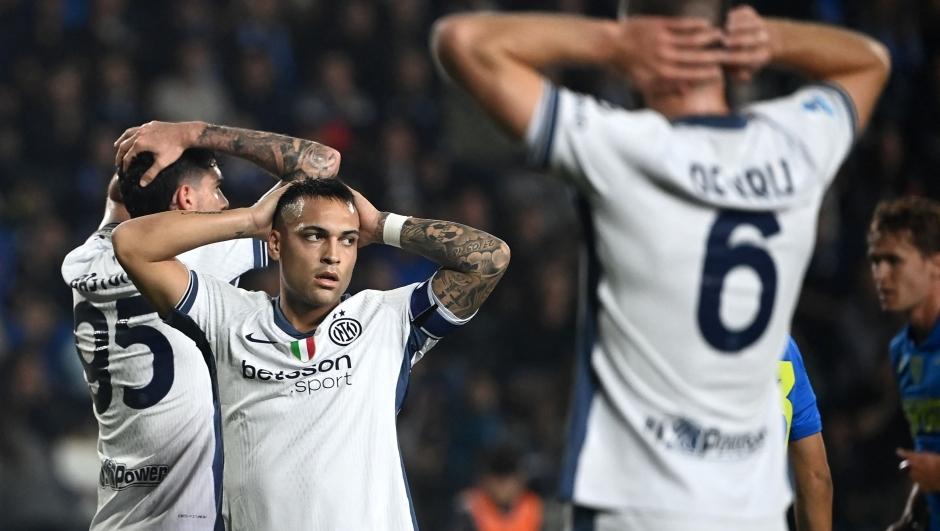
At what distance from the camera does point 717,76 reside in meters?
3.02

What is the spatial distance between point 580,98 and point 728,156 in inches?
14.9

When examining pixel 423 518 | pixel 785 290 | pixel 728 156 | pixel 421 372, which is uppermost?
pixel 728 156

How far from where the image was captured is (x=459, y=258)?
14.7ft

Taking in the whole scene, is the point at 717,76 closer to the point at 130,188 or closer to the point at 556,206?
the point at 130,188

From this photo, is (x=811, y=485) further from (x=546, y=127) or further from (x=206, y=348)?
(x=546, y=127)

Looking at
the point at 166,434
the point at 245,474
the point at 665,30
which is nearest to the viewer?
the point at 665,30

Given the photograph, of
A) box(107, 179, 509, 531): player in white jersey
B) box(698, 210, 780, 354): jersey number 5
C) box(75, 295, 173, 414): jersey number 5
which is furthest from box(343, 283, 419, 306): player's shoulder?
box(698, 210, 780, 354): jersey number 5

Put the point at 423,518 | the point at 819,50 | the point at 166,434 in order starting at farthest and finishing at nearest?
the point at 423,518 → the point at 166,434 → the point at 819,50

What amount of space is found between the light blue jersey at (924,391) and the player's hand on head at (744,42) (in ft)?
8.26

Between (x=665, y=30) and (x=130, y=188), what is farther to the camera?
(x=130, y=188)

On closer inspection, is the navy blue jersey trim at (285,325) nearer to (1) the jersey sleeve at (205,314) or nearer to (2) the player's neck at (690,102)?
(1) the jersey sleeve at (205,314)

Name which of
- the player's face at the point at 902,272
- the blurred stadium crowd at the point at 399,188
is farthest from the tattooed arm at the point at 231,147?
the blurred stadium crowd at the point at 399,188

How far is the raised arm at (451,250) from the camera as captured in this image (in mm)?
4426

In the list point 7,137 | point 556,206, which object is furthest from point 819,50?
point 7,137
